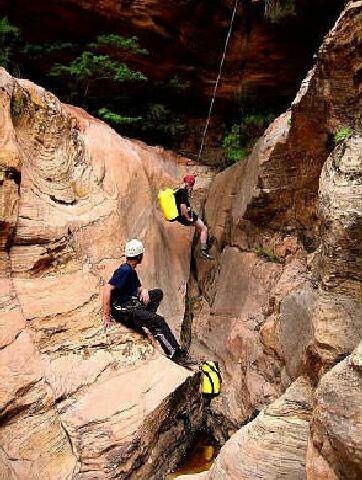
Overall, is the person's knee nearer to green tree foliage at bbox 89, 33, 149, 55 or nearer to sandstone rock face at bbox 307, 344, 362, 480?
sandstone rock face at bbox 307, 344, 362, 480

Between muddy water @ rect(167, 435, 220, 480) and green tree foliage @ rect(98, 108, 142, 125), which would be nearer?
muddy water @ rect(167, 435, 220, 480)

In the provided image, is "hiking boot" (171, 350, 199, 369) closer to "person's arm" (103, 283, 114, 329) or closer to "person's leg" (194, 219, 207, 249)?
"person's arm" (103, 283, 114, 329)

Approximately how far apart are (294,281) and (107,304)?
2667mm

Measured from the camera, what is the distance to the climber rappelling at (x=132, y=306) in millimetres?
6172

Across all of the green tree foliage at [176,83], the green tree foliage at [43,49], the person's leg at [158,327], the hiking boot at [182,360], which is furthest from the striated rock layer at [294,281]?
the green tree foliage at [43,49]

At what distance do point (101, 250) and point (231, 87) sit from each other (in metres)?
6.25

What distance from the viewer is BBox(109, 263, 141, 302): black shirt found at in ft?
20.2

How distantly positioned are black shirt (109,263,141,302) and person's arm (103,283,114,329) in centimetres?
8

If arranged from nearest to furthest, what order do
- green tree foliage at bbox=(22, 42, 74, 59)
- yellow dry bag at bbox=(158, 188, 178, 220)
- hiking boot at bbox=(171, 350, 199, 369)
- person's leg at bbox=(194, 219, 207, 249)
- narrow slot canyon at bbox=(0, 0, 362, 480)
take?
narrow slot canyon at bbox=(0, 0, 362, 480) → hiking boot at bbox=(171, 350, 199, 369) → yellow dry bag at bbox=(158, 188, 178, 220) → person's leg at bbox=(194, 219, 207, 249) → green tree foliage at bbox=(22, 42, 74, 59)

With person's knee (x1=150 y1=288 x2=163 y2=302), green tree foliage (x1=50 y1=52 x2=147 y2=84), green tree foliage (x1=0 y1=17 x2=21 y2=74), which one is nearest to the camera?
person's knee (x1=150 y1=288 x2=163 y2=302)

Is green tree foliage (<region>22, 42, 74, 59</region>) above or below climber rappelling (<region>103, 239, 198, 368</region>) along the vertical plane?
above

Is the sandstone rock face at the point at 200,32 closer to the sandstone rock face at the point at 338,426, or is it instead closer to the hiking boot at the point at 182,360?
the hiking boot at the point at 182,360

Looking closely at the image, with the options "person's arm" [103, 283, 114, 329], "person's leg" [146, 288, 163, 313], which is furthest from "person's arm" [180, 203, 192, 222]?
"person's arm" [103, 283, 114, 329]

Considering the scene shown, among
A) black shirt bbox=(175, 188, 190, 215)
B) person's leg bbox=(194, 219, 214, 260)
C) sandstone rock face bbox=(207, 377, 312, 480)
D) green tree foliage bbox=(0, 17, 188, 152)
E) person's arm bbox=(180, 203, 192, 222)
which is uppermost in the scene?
green tree foliage bbox=(0, 17, 188, 152)
